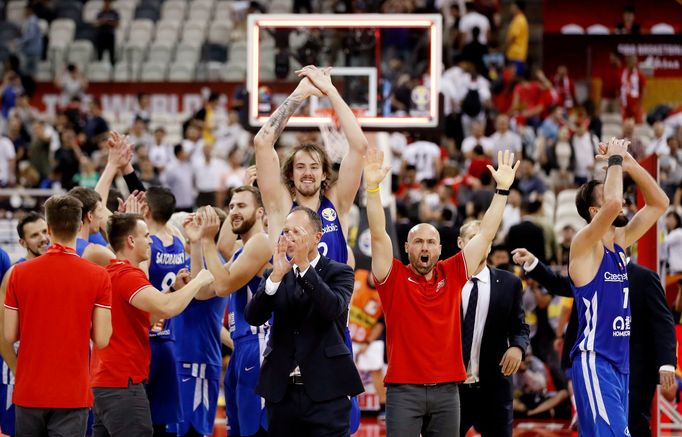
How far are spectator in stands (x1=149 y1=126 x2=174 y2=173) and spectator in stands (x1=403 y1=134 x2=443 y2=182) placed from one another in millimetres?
4181

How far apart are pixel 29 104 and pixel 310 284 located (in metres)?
18.3

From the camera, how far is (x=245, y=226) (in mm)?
8617

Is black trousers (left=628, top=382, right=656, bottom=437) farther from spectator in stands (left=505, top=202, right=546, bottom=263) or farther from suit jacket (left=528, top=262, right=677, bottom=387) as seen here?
spectator in stands (left=505, top=202, right=546, bottom=263)

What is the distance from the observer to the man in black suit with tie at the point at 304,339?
6.57 metres

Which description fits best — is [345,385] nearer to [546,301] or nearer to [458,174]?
[546,301]

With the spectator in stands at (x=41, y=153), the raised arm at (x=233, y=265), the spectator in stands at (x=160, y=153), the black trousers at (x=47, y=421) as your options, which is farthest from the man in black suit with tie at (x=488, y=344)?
the spectator in stands at (x=41, y=153)

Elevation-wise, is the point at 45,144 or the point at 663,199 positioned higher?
the point at 45,144

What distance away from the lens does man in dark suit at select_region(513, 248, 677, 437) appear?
27.8ft

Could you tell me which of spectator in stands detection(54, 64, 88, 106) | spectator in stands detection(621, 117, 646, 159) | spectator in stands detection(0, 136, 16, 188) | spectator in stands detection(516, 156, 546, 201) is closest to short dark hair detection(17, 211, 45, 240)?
spectator in stands detection(516, 156, 546, 201)

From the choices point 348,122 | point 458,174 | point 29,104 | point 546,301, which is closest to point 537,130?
point 458,174

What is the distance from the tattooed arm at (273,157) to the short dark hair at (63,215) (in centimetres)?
122

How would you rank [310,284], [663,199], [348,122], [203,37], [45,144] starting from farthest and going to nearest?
[203,37] → [45,144] → [663,199] → [348,122] → [310,284]

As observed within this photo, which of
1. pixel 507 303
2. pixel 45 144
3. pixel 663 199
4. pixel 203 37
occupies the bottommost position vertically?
pixel 507 303

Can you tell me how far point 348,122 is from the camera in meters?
7.53
